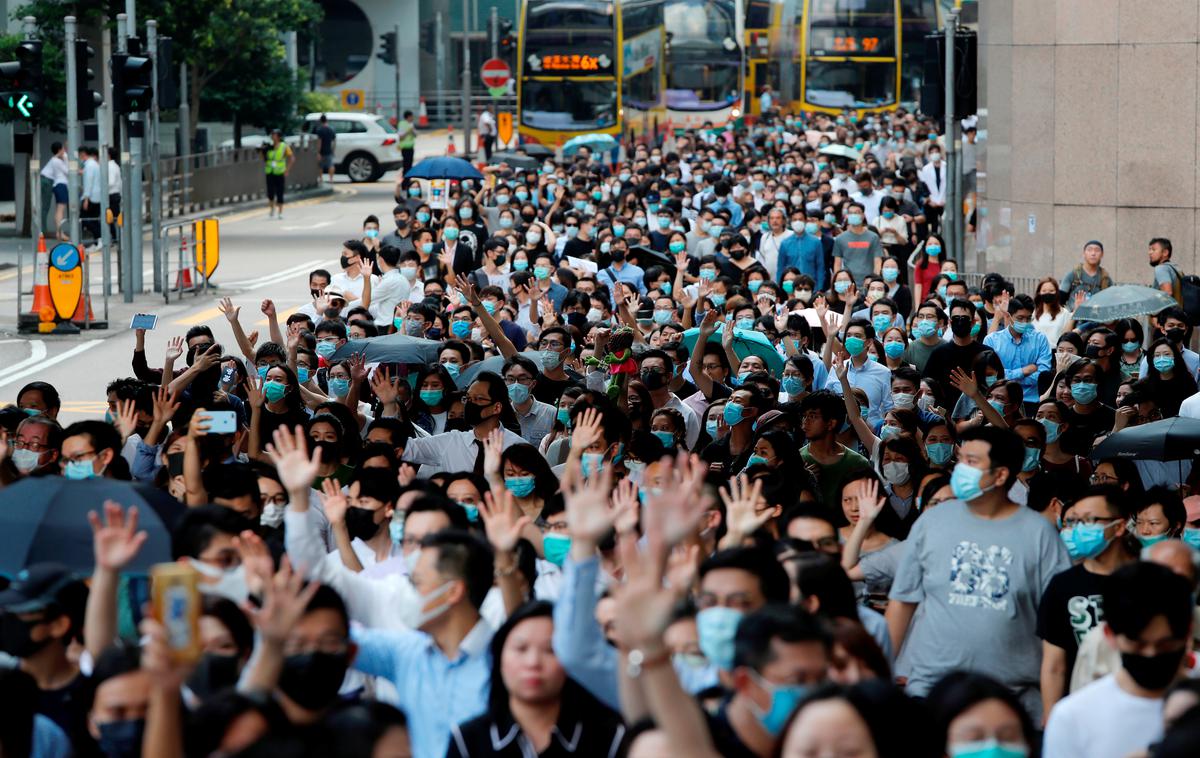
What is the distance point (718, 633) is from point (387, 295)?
12.2m

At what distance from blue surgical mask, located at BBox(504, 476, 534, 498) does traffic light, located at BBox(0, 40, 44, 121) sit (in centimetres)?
1350

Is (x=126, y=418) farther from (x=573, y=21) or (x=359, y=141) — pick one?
(x=359, y=141)

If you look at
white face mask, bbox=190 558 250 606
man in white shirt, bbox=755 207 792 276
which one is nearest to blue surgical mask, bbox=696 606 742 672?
white face mask, bbox=190 558 250 606

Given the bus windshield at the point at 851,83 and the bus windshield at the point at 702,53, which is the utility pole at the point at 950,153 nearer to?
the bus windshield at the point at 851,83

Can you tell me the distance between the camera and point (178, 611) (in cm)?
473

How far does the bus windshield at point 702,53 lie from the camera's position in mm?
47875

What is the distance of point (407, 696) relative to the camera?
5.89 meters

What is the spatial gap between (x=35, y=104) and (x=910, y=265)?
962 cm

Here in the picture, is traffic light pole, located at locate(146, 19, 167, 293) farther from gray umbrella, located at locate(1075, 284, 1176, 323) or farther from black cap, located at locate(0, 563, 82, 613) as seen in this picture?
black cap, located at locate(0, 563, 82, 613)

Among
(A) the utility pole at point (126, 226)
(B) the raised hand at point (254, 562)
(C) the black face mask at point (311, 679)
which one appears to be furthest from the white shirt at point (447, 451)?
(A) the utility pole at point (126, 226)

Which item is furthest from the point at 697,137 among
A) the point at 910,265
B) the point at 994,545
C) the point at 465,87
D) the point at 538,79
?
the point at 994,545

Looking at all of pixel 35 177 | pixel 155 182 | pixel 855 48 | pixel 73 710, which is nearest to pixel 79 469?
pixel 73 710

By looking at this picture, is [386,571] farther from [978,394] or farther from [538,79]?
[538,79]

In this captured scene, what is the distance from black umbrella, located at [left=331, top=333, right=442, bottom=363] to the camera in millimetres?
12688
